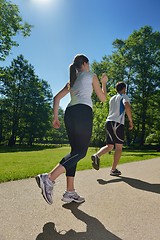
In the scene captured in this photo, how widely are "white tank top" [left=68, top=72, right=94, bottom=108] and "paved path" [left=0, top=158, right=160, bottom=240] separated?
1.37 meters

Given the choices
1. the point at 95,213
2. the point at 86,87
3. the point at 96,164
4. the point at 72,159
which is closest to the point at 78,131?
the point at 72,159

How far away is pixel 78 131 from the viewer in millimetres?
3129

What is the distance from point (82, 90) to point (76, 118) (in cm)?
40

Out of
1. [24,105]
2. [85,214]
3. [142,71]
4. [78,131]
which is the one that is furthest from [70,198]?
[24,105]

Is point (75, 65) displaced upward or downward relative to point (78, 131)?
upward

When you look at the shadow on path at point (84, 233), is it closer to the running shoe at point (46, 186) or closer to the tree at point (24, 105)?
the running shoe at point (46, 186)

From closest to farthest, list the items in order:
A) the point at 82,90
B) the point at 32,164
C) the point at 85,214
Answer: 1. the point at 85,214
2. the point at 82,90
3. the point at 32,164

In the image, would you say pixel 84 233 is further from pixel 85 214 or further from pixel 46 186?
pixel 46 186

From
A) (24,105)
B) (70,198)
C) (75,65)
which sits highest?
(24,105)

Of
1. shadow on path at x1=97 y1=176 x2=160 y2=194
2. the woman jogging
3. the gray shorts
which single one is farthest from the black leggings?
the gray shorts

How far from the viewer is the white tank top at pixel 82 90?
127 inches

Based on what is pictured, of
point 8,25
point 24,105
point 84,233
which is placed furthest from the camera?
point 24,105

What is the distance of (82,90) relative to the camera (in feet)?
10.6

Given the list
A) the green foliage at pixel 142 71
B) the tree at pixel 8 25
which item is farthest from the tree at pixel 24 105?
the tree at pixel 8 25
